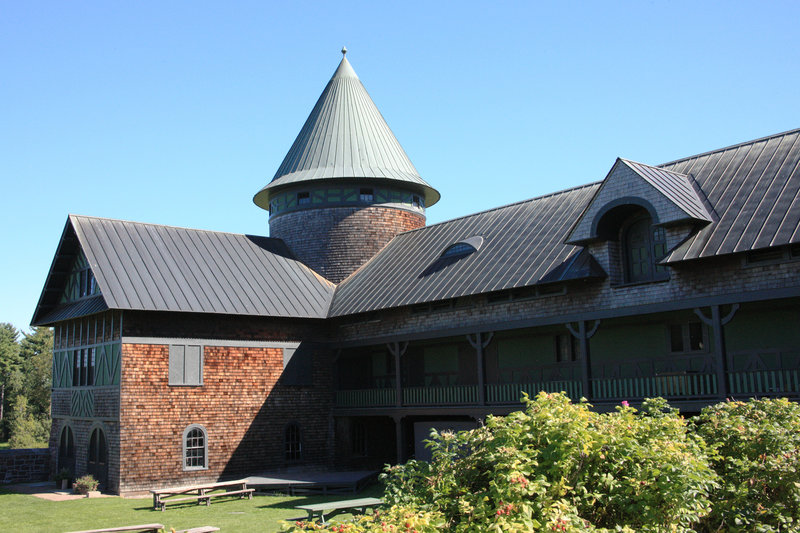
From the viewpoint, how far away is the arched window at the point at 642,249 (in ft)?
62.8

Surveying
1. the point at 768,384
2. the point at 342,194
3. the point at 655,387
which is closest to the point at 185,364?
the point at 342,194

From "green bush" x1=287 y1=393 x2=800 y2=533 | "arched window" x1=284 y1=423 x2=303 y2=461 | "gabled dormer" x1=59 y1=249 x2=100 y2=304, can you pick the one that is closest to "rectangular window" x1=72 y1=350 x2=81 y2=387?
"gabled dormer" x1=59 y1=249 x2=100 y2=304

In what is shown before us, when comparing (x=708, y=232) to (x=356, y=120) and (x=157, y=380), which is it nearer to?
(x=157, y=380)

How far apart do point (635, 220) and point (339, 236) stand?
13451 mm

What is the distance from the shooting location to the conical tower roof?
3094 centimetres

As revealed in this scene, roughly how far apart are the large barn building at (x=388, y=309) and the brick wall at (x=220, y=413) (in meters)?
0.06

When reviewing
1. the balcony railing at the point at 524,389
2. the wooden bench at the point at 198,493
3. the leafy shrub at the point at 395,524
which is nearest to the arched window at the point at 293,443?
the wooden bench at the point at 198,493

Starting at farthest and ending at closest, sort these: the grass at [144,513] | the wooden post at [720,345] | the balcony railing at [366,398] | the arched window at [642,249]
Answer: the balcony railing at [366,398] < the arched window at [642,249] < the grass at [144,513] < the wooden post at [720,345]

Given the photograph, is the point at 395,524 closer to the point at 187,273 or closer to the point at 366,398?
the point at 366,398

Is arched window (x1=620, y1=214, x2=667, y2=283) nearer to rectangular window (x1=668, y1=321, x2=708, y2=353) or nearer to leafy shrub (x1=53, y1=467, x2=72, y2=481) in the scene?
rectangular window (x1=668, y1=321, x2=708, y2=353)

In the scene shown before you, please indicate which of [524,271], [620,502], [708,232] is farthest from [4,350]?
[620,502]

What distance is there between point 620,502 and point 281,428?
2026 centimetres

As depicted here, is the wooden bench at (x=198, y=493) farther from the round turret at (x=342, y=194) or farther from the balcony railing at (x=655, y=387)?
the balcony railing at (x=655, y=387)

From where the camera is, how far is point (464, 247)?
25.4 metres
